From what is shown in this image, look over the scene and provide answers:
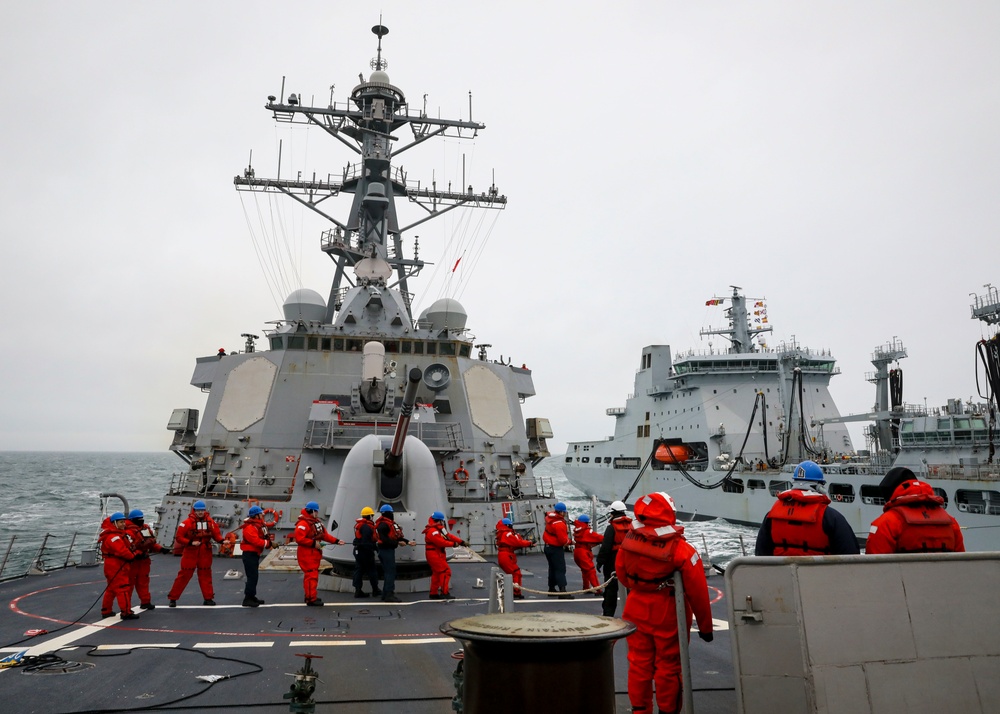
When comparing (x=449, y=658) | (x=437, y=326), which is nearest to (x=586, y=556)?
(x=449, y=658)

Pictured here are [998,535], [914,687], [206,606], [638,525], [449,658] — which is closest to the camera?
[914,687]

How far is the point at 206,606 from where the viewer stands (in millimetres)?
7137

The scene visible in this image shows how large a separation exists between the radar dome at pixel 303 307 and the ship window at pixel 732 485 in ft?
66.5

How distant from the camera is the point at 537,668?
2.36m

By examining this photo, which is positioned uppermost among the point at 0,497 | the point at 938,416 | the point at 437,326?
the point at 437,326

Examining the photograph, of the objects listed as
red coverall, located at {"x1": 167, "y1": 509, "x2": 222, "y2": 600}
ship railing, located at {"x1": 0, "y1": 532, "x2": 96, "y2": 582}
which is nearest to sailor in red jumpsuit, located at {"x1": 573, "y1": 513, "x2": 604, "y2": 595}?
red coverall, located at {"x1": 167, "y1": 509, "x2": 222, "y2": 600}

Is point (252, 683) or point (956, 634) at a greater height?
point (956, 634)

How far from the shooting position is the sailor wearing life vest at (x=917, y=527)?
11.0ft

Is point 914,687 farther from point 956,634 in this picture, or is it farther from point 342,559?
point 342,559

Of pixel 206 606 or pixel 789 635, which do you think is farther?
pixel 206 606

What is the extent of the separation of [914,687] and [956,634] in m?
0.30

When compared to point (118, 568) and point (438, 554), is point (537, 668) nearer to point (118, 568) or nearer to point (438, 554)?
point (438, 554)

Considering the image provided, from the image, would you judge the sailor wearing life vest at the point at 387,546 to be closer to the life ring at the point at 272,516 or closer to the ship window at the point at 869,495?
the life ring at the point at 272,516

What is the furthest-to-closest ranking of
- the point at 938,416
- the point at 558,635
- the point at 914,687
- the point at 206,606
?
the point at 938,416 < the point at 206,606 < the point at 914,687 < the point at 558,635
